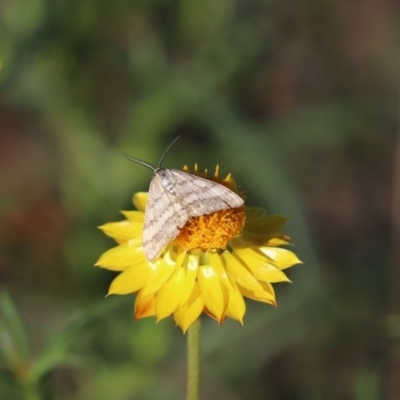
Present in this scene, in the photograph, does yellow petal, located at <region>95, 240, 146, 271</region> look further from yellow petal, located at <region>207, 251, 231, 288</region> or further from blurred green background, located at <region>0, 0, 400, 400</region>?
blurred green background, located at <region>0, 0, 400, 400</region>

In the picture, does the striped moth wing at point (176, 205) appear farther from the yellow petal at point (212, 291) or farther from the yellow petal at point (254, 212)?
the yellow petal at point (254, 212)

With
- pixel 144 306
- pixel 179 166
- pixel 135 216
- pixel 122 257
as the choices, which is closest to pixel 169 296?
pixel 144 306

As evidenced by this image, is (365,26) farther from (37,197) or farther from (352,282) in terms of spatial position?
(37,197)

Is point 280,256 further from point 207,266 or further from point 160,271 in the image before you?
point 160,271

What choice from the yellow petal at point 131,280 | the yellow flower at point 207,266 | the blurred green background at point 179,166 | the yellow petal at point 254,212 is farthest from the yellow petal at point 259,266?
the blurred green background at point 179,166

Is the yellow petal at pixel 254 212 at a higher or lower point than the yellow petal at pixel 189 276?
higher
